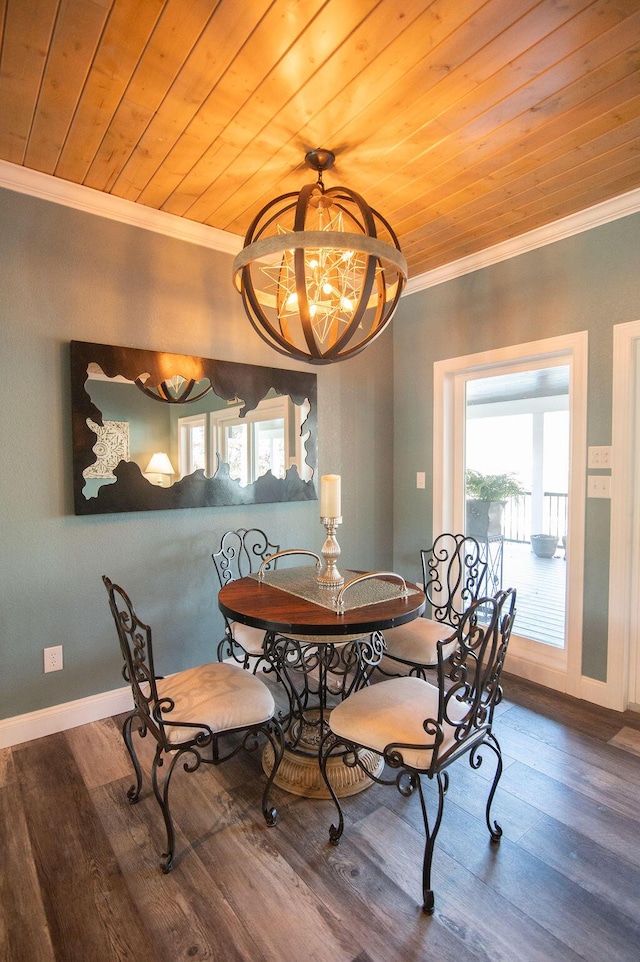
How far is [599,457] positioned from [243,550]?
213 centimetres

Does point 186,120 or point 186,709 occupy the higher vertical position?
point 186,120

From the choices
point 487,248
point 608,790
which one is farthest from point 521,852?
point 487,248

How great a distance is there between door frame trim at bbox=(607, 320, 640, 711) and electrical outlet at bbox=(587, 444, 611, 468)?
0.02m

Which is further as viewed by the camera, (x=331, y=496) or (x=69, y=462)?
(x=69, y=462)

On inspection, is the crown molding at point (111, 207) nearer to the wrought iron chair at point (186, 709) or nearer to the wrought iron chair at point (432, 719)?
the wrought iron chair at point (186, 709)

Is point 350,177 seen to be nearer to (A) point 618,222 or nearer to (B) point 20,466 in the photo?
(A) point 618,222

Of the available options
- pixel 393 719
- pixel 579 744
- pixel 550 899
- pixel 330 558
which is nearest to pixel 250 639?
pixel 330 558

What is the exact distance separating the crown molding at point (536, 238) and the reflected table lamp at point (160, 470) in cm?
222

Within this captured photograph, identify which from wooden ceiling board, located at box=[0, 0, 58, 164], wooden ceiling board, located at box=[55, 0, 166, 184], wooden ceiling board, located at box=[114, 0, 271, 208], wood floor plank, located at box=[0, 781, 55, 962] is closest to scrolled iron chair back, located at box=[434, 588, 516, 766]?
wood floor plank, located at box=[0, 781, 55, 962]

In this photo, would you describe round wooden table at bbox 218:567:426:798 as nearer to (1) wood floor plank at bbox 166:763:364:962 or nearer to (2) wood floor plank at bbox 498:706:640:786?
(1) wood floor plank at bbox 166:763:364:962

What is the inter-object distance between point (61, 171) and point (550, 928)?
11.3 feet

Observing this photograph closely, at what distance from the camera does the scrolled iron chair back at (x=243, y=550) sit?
9.39 ft

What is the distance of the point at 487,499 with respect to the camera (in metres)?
3.30

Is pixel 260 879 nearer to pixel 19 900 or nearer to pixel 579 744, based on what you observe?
pixel 19 900
